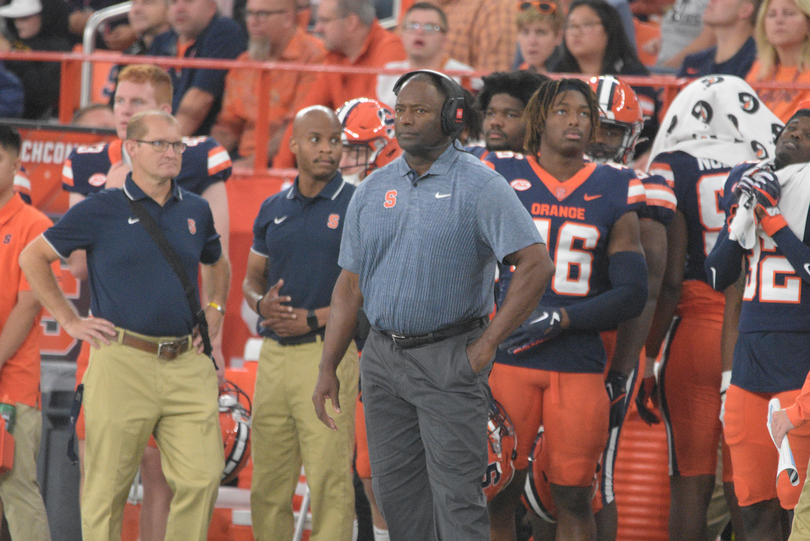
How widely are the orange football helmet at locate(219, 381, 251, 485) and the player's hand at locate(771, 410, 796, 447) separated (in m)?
2.64

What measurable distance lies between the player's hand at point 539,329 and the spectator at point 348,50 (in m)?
2.91

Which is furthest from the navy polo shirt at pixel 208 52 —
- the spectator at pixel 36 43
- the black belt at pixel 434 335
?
the black belt at pixel 434 335

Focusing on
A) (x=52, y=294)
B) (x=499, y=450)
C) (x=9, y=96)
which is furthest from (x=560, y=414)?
(x=9, y=96)

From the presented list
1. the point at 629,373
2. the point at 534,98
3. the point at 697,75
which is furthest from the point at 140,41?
the point at 629,373

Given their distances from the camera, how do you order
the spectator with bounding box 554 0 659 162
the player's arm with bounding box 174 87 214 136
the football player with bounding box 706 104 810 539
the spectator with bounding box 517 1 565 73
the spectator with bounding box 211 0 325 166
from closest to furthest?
the football player with bounding box 706 104 810 539, the spectator with bounding box 554 0 659 162, the spectator with bounding box 517 1 565 73, the player's arm with bounding box 174 87 214 136, the spectator with bounding box 211 0 325 166

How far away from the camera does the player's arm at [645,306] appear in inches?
169

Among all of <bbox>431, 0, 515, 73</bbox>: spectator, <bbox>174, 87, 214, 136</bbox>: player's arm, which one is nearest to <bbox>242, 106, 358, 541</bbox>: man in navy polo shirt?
A: <bbox>174, 87, 214, 136</bbox>: player's arm

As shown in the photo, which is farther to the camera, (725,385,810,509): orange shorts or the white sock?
the white sock

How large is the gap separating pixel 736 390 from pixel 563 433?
711 millimetres

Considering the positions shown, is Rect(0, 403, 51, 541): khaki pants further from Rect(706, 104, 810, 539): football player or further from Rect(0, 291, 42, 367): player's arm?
Rect(706, 104, 810, 539): football player

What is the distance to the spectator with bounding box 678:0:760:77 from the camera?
6.29 m

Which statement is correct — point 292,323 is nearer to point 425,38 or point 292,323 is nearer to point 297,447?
point 297,447

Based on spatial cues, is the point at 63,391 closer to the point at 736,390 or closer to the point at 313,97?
the point at 313,97

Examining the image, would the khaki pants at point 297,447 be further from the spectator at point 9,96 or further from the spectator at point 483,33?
the spectator at point 9,96
